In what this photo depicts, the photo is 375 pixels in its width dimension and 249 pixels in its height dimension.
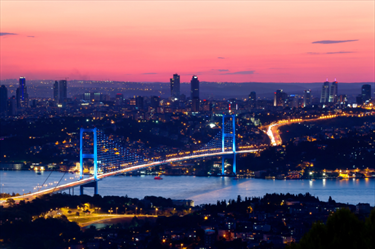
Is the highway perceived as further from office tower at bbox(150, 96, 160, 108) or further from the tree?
the tree

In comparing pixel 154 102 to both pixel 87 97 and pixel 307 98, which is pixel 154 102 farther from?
pixel 307 98

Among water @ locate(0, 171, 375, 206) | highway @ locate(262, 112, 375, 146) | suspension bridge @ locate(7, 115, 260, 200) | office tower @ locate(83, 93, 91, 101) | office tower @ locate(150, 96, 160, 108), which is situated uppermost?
office tower @ locate(83, 93, 91, 101)

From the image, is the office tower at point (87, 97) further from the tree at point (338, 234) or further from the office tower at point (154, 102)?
the tree at point (338, 234)

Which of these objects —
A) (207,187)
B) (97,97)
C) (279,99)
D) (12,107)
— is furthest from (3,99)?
(207,187)

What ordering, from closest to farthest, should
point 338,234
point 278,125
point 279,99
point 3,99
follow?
point 338,234, point 278,125, point 3,99, point 279,99

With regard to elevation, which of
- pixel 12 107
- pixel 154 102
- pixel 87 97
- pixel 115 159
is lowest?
pixel 115 159

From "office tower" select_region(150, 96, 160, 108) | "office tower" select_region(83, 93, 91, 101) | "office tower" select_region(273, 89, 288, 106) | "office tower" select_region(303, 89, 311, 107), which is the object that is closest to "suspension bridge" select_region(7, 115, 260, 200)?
"office tower" select_region(150, 96, 160, 108)

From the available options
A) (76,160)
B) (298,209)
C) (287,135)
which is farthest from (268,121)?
(298,209)

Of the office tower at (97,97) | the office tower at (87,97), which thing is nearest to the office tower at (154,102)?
the office tower at (97,97)
